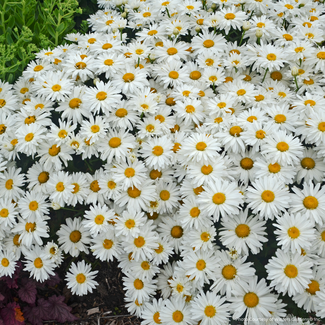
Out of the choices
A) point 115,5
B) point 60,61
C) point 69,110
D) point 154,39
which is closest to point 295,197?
point 69,110

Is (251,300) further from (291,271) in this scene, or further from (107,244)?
(107,244)

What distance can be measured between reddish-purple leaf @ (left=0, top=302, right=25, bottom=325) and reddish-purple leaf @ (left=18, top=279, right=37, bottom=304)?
0.31 feet

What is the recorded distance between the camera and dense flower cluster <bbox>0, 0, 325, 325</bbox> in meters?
2.51

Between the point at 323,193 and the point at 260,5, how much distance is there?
233 cm

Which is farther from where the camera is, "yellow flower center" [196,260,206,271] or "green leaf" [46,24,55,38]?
"green leaf" [46,24,55,38]

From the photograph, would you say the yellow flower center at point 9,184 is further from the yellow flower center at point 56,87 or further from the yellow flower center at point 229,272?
the yellow flower center at point 229,272

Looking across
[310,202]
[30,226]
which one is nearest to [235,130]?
[310,202]

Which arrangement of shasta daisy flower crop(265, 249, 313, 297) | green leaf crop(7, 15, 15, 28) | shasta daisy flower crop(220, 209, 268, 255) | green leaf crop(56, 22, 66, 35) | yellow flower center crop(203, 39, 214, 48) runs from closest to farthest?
shasta daisy flower crop(265, 249, 313, 297)
shasta daisy flower crop(220, 209, 268, 255)
yellow flower center crop(203, 39, 214, 48)
green leaf crop(56, 22, 66, 35)
green leaf crop(7, 15, 15, 28)

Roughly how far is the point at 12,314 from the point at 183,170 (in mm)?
2091

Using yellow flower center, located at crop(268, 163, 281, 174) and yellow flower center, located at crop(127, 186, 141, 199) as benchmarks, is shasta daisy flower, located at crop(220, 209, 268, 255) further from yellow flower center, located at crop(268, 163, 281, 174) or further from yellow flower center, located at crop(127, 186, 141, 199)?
yellow flower center, located at crop(127, 186, 141, 199)

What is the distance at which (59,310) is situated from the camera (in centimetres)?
323

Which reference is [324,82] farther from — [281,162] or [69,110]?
[69,110]

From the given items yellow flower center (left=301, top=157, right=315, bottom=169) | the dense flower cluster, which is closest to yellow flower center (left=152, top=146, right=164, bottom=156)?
the dense flower cluster

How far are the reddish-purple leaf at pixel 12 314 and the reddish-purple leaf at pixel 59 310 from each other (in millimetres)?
271
